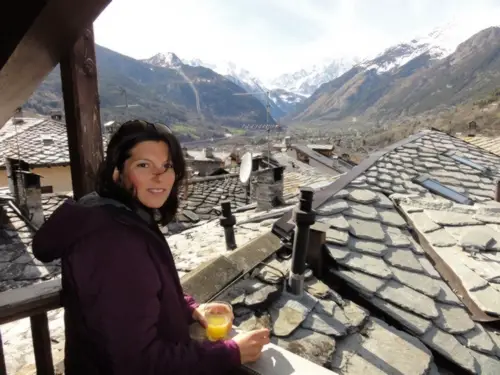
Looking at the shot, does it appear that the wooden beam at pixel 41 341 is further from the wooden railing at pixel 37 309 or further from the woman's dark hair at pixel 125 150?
the woman's dark hair at pixel 125 150

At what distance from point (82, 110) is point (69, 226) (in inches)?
41.4

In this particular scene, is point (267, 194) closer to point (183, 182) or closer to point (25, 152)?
point (183, 182)

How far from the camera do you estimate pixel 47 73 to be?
1908 mm

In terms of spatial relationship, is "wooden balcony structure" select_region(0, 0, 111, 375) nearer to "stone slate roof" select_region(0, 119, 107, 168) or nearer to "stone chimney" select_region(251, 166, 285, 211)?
"stone chimney" select_region(251, 166, 285, 211)

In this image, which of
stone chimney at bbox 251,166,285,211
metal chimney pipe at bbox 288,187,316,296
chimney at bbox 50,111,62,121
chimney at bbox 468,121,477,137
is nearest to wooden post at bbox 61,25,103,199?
metal chimney pipe at bbox 288,187,316,296

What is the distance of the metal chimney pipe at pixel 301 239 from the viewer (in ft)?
10.5

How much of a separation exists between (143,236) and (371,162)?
24.0ft

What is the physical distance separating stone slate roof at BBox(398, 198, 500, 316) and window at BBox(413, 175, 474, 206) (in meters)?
1.10

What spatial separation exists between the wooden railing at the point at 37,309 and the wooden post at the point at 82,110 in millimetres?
613

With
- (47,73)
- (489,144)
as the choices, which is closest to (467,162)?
(489,144)

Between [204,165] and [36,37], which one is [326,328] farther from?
[204,165]

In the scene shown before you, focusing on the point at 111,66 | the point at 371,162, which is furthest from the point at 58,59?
the point at 111,66

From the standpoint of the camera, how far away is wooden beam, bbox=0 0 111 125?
4.03 ft

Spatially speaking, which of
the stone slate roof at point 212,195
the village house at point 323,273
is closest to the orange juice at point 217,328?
the village house at point 323,273
